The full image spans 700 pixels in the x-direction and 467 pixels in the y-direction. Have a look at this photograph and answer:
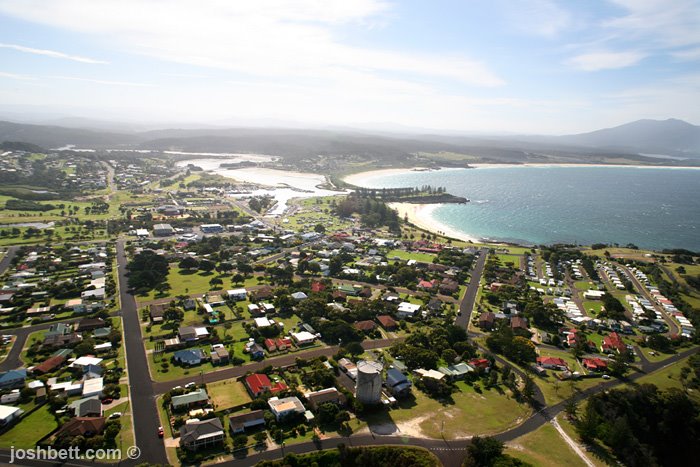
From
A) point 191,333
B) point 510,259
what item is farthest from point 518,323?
point 191,333

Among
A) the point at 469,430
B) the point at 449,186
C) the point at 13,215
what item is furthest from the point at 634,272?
the point at 13,215

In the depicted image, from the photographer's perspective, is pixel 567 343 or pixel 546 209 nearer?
pixel 567 343

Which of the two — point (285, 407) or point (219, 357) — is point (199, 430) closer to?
point (285, 407)

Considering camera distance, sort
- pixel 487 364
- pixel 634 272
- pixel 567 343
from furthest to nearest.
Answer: pixel 634 272 < pixel 567 343 < pixel 487 364

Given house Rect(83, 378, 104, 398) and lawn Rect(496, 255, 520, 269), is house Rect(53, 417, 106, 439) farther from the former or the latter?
lawn Rect(496, 255, 520, 269)

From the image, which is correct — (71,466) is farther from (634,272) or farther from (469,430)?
(634,272)
